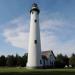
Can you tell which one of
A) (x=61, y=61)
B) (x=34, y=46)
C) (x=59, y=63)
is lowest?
(x=59, y=63)

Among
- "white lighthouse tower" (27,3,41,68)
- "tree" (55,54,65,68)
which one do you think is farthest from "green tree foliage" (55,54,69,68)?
"white lighthouse tower" (27,3,41,68)

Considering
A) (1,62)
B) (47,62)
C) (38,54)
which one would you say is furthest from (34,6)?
(1,62)

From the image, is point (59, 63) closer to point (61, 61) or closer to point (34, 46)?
point (61, 61)

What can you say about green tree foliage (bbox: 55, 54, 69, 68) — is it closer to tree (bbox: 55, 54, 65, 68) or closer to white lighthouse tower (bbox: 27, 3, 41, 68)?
tree (bbox: 55, 54, 65, 68)

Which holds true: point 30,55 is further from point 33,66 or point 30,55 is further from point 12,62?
point 12,62

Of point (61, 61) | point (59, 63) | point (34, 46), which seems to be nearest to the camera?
point (34, 46)

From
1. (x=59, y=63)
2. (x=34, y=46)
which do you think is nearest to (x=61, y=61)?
(x=59, y=63)

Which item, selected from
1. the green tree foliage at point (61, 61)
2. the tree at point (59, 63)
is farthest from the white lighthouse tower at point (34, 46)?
the green tree foliage at point (61, 61)

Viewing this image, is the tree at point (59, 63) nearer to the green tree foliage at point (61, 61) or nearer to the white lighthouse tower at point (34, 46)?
the green tree foliage at point (61, 61)

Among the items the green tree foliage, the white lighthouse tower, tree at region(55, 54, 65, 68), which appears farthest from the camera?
the green tree foliage

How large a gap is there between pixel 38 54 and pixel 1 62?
49.3 metres

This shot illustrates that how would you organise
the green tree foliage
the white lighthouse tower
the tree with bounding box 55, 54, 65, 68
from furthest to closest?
the green tree foliage → the tree with bounding box 55, 54, 65, 68 → the white lighthouse tower

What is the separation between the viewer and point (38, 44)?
121 feet

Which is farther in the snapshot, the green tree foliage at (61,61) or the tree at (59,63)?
the green tree foliage at (61,61)
